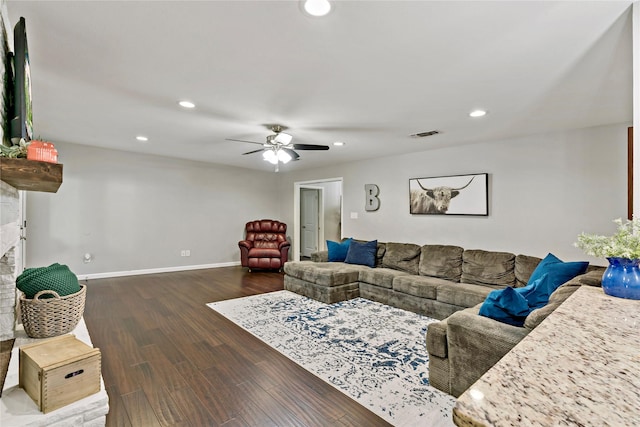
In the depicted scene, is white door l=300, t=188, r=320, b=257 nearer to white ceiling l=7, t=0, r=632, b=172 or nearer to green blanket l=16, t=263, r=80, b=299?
white ceiling l=7, t=0, r=632, b=172

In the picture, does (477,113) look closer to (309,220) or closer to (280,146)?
(280,146)

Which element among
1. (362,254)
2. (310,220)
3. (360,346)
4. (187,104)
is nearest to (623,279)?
(360,346)

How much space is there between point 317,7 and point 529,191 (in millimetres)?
3806

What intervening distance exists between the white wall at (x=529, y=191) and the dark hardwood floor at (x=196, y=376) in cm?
337

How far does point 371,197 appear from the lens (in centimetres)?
594

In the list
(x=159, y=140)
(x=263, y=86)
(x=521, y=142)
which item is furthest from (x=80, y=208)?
(x=521, y=142)

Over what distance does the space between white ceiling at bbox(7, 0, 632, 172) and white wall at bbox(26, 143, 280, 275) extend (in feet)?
5.67

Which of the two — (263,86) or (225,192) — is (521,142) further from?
(225,192)

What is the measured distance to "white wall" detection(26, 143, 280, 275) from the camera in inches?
201

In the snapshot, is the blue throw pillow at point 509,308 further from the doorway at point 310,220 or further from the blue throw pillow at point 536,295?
the doorway at point 310,220

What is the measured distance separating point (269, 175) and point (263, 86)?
17.9 ft

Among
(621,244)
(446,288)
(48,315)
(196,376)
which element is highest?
(621,244)

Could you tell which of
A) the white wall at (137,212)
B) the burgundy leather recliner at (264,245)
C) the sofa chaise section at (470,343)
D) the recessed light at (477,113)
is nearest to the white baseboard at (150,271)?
the white wall at (137,212)

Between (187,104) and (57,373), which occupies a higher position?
(187,104)
